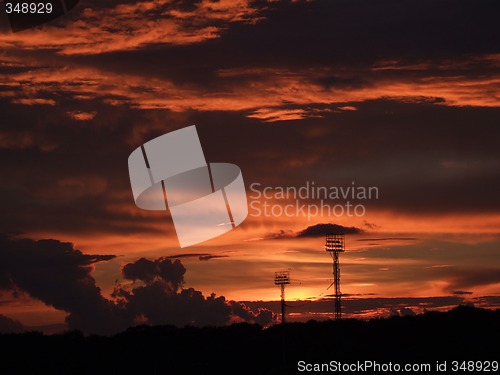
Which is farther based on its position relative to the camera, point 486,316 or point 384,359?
point 486,316

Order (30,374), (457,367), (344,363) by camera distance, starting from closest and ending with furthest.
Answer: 1. (457,367)
2. (344,363)
3. (30,374)

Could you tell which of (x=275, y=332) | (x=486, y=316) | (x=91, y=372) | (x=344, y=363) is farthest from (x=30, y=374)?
(x=486, y=316)

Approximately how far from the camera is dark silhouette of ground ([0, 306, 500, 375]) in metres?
140

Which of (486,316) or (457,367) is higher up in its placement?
(486,316)

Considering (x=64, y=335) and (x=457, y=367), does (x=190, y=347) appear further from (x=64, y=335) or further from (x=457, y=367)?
(x=457, y=367)

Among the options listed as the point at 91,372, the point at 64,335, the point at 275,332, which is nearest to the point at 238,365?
the point at 275,332

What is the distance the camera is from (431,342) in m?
146

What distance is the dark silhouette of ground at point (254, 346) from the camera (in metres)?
140

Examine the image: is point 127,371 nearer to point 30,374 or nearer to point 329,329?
point 30,374

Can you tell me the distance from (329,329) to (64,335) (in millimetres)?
51756

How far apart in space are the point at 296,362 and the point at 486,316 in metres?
31.8

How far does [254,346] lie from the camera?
16750 centimetres

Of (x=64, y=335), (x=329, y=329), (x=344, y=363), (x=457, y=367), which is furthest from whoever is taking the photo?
(x=64, y=335)

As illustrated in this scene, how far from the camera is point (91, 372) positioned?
161 meters
